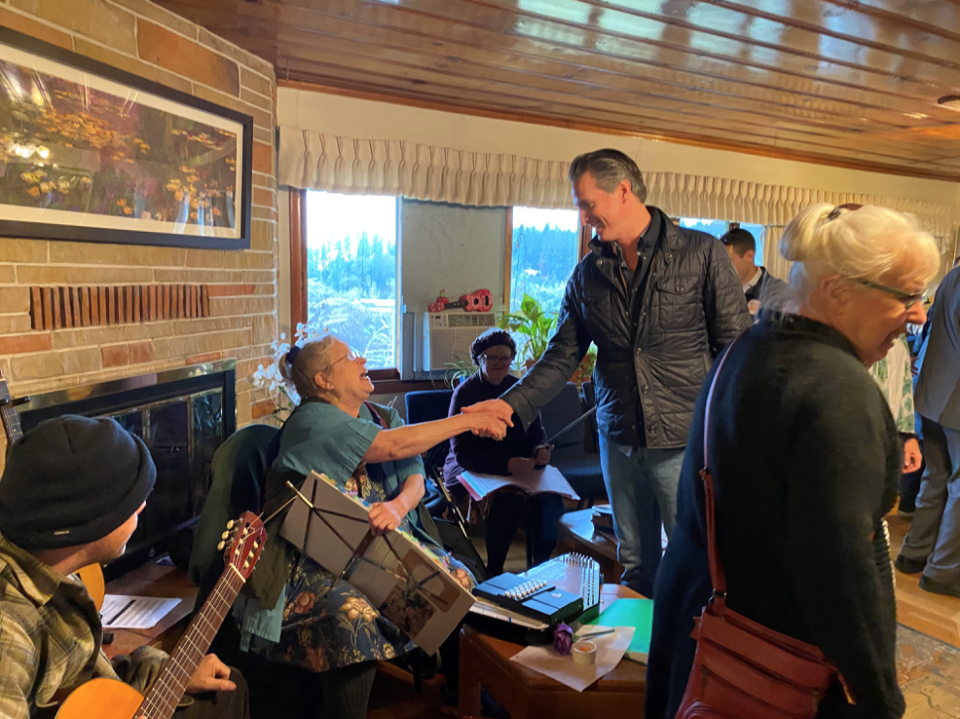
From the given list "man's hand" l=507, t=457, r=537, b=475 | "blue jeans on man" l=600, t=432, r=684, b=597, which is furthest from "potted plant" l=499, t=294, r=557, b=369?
"blue jeans on man" l=600, t=432, r=684, b=597

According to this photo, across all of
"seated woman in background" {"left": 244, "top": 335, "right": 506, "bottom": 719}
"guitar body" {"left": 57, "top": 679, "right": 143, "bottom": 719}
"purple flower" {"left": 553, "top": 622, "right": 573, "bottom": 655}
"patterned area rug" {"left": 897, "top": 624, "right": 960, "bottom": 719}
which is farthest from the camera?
"patterned area rug" {"left": 897, "top": 624, "right": 960, "bottom": 719}

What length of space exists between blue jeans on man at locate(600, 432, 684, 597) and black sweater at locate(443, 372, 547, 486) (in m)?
0.83

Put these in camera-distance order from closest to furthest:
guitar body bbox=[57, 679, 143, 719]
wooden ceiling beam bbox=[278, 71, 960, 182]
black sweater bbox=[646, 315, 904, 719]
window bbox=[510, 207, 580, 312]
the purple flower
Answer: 1. black sweater bbox=[646, 315, 904, 719]
2. guitar body bbox=[57, 679, 143, 719]
3. the purple flower
4. wooden ceiling beam bbox=[278, 71, 960, 182]
5. window bbox=[510, 207, 580, 312]

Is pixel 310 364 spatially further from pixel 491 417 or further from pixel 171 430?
pixel 171 430

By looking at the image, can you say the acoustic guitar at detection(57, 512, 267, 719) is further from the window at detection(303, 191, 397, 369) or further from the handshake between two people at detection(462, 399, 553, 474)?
the window at detection(303, 191, 397, 369)

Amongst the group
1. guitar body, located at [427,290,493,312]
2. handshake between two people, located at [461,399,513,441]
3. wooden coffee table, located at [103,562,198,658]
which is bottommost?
wooden coffee table, located at [103,562,198,658]

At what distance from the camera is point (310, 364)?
76.1 inches

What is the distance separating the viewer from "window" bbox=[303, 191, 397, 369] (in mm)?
3652

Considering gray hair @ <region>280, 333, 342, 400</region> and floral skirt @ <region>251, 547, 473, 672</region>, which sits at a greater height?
gray hair @ <region>280, 333, 342, 400</region>

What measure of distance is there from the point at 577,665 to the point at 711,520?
757 millimetres

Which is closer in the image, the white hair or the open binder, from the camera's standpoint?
the white hair

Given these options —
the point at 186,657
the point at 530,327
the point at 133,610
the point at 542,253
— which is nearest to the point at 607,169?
the point at 186,657

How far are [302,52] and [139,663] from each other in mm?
2374

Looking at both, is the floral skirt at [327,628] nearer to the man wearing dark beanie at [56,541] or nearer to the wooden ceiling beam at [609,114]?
the man wearing dark beanie at [56,541]
